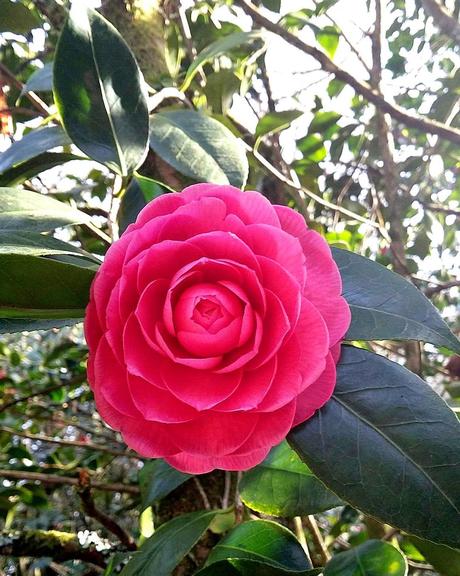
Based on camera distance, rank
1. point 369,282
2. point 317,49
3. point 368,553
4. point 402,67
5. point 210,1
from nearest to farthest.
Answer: point 369,282 → point 368,553 → point 317,49 → point 210,1 → point 402,67

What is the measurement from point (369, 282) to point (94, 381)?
28 centimetres

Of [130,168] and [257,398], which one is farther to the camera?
[130,168]

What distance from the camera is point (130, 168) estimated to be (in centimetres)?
65

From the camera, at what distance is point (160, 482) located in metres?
0.82

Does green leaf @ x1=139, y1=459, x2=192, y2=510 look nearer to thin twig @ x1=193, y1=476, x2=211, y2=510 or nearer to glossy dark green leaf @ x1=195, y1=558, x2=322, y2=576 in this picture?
thin twig @ x1=193, y1=476, x2=211, y2=510

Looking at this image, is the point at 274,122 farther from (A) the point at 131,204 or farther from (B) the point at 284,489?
(B) the point at 284,489

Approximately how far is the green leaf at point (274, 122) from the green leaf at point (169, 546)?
723mm

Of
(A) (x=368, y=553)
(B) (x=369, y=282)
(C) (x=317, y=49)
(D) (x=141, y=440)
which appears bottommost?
(A) (x=368, y=553)

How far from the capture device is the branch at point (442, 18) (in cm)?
138

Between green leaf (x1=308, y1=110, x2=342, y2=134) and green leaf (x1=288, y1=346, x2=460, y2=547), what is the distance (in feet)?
4.13

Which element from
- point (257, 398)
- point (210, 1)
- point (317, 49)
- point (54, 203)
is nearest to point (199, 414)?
point (257, 398)

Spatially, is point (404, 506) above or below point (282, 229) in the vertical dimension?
below

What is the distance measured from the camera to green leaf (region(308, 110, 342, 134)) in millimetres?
1603

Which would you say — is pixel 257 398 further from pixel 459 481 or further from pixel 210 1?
pixel 210 1
